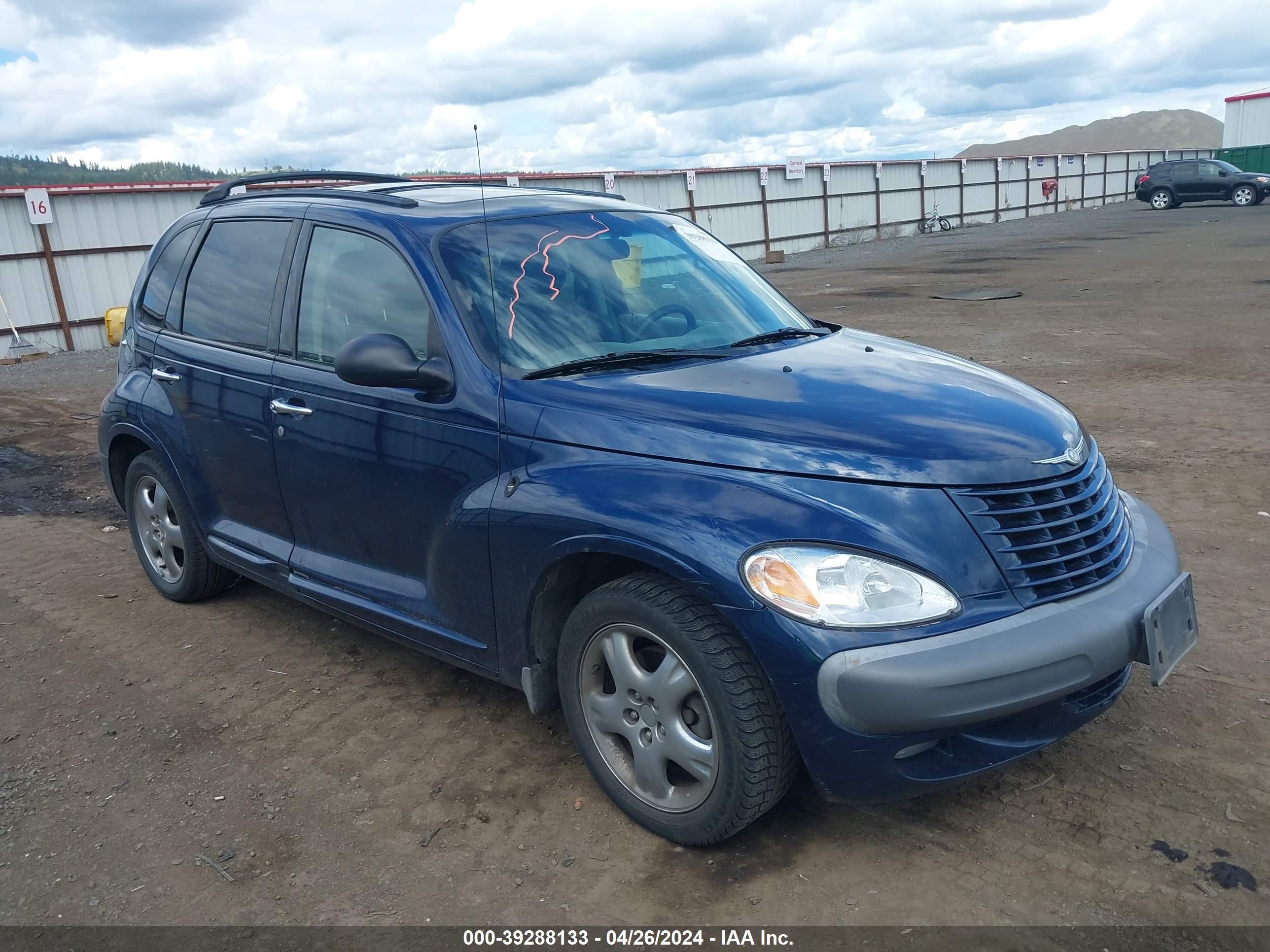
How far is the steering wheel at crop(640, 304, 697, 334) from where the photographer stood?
11.9 feet

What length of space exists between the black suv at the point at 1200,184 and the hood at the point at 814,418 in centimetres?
4249

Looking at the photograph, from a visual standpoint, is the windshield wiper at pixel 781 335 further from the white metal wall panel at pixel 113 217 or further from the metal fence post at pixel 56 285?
the metal fence post at pixel 56 285

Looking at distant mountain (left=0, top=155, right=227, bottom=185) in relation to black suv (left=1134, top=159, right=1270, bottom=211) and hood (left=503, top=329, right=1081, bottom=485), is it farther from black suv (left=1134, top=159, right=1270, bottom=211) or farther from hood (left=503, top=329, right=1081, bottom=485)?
black suv (left=1134, top=159, right=1270, bottom=211)

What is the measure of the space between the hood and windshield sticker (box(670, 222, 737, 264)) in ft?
3.04

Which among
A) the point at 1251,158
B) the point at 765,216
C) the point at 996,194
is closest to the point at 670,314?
the point at 765,216

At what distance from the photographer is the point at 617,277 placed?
12.2 feet

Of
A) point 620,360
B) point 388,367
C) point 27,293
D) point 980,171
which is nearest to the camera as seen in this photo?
point 388,367

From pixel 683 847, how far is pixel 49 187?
65.9 ft

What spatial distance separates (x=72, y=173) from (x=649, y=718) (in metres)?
22.5

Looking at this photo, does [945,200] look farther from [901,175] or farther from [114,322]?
[114,322]

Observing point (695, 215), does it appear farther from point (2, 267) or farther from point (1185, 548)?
point (1185, 548)

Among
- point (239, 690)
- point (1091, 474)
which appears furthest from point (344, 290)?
point (1091, 474)

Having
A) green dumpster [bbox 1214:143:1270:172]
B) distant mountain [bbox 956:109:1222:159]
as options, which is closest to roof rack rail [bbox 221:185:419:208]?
green dumpster [bbox 1214:143:1270:172]

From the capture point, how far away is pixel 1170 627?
9.53ft
